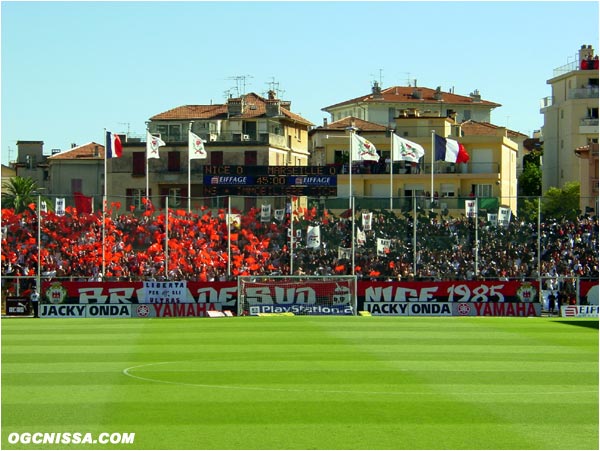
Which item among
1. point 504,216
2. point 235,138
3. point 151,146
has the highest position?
point 235,138

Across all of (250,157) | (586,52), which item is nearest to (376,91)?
(586,52)

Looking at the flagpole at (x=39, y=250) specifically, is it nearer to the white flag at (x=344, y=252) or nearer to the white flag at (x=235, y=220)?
the white flag at (x=235, y=220)

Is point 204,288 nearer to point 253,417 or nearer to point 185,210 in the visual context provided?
→ point 185,210

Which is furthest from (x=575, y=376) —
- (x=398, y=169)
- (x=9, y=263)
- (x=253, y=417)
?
(x=398, y=169)

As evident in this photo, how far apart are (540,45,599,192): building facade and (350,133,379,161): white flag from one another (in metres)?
47.5

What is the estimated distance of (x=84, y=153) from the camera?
103 meters

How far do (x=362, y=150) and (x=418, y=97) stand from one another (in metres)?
64.0

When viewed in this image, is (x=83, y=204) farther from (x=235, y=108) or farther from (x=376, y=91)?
(x=376, y=91)

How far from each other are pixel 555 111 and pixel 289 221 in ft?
220

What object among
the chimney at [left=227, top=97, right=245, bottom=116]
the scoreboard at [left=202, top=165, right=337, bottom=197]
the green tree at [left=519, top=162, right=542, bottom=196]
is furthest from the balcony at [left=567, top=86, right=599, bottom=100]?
the scoreboard at [left=202, top=165, right=337, bottom=197]

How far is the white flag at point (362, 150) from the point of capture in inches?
2547

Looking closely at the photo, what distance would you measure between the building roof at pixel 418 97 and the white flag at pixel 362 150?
61341 mm

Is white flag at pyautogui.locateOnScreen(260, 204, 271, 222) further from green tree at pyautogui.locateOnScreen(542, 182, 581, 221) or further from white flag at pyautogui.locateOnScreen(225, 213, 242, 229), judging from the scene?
green tree at pyautogui.locateOnScreen(542, 182, 581, 221)

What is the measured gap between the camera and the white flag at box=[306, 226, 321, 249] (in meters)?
55.1
